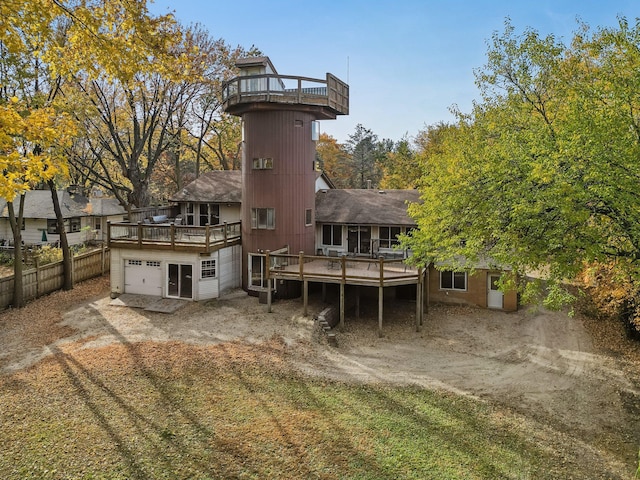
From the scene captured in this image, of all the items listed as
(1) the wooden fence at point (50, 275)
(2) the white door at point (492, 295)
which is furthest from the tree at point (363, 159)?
(1) the wooden fence at point (50, 275)

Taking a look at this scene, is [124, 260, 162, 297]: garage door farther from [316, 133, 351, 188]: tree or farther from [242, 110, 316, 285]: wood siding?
[316, 133, 351, 188]: tree

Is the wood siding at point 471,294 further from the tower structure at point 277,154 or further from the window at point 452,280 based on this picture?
the tower structure at point 277,154

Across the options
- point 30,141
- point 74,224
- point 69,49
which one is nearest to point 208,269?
point 69,49

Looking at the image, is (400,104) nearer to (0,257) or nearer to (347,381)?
(347,381)

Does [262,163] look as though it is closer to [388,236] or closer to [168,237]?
[168,237]

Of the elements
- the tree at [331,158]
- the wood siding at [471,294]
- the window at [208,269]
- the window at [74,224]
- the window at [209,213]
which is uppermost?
the tree at [331,158]

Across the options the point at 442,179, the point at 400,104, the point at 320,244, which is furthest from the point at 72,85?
the point at 442,179
